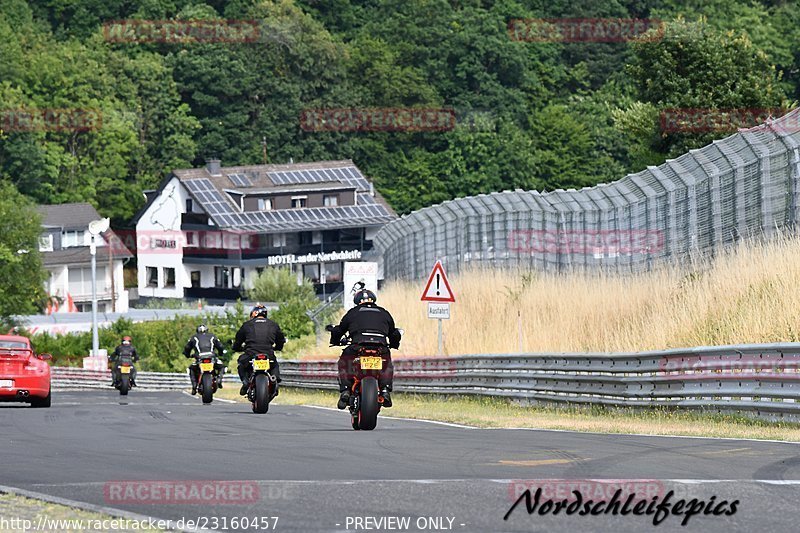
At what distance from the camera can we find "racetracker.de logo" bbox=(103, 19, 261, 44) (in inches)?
5037

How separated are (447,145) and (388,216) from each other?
336 inches

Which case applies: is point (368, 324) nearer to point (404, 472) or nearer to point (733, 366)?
point (733, 366)

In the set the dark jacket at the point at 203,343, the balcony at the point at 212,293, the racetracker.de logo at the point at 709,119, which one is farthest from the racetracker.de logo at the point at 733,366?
the balcony at the point at 212,293

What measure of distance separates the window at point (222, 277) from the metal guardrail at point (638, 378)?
83.4m

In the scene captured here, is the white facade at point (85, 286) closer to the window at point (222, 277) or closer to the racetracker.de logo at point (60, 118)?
the window at point (222, 277)

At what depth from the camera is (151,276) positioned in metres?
120

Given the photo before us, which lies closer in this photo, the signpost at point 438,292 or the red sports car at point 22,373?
the red sports car at point 22,373

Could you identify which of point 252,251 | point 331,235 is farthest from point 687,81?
point 331,235

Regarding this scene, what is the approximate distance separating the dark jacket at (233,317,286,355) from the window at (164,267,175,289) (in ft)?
311

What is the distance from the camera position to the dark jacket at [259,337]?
23.2 m

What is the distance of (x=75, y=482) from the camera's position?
12.7 metres

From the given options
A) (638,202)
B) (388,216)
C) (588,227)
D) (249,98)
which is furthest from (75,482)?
(249,98)

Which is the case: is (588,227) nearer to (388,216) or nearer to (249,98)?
(388,216)

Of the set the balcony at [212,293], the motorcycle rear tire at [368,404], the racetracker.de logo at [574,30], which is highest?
the racetracker.de logo at [574,30]
